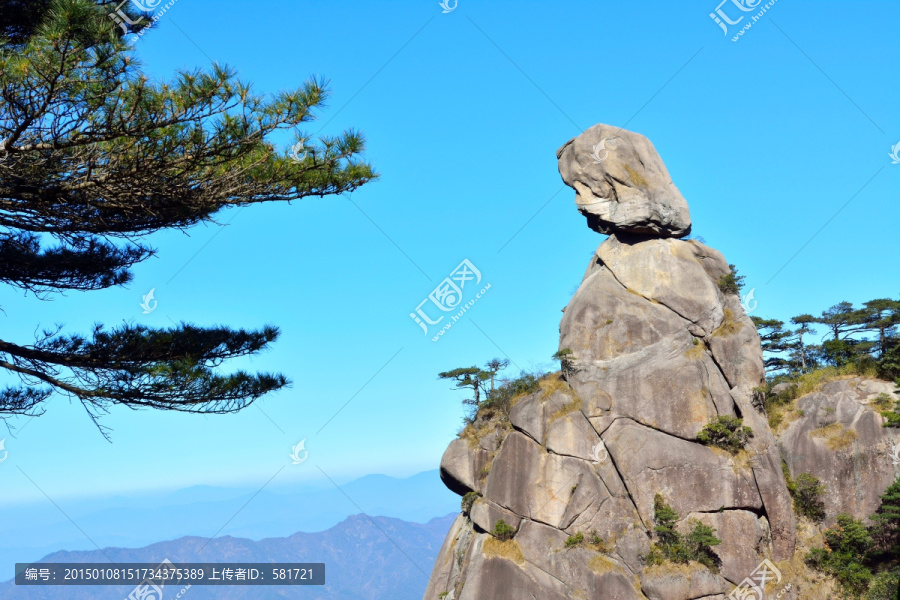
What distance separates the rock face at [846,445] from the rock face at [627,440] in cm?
130

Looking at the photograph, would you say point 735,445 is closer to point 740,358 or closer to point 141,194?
point 740,358

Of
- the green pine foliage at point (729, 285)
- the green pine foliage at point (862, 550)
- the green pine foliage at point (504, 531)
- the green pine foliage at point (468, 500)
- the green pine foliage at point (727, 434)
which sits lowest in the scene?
the green pine foliage at point (862, 550)

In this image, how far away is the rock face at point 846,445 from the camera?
23073mm

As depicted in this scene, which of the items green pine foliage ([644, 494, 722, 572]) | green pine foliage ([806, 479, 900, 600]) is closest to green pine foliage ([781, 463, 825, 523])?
green pine foliage ([806, 479, 900, 600])

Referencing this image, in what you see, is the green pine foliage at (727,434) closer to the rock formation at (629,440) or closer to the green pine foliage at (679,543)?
the rock formation at (629,440)

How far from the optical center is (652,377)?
2425cm

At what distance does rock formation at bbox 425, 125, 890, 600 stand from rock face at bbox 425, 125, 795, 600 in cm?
5

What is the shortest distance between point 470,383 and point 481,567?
712 cm

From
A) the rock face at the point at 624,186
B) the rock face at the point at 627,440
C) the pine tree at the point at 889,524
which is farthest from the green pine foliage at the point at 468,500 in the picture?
the pine tree at the point at 889,524

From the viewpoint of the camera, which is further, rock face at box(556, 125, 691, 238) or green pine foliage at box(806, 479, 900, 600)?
rock face at box(556, 125, 691, 238)

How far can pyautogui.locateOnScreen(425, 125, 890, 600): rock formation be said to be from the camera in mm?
22453

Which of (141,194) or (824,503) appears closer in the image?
(141,194)

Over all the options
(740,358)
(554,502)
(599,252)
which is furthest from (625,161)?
(554,502)

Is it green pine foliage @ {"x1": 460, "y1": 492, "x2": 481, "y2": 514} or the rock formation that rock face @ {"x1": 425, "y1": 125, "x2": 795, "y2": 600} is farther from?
green pine foliage @ {"x1": 460, "y1": 492, "x2": 481, "y2": 514}
